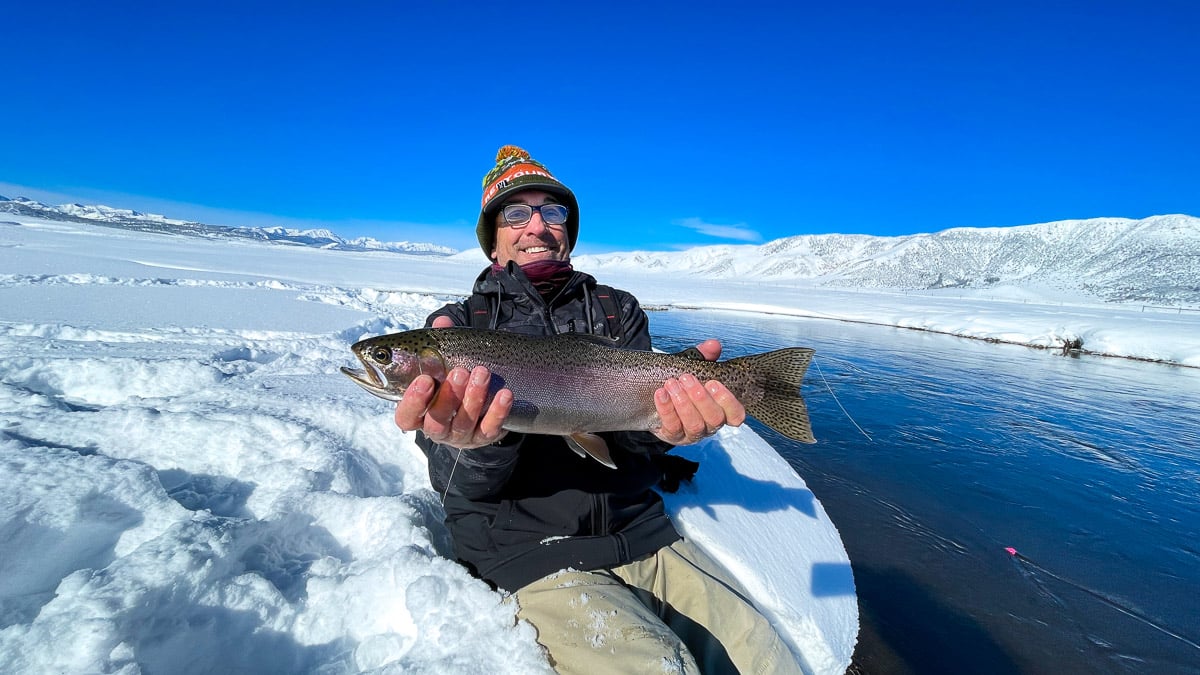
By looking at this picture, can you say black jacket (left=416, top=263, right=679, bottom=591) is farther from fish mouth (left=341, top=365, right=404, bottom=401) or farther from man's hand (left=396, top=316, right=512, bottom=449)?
fish mouth (left=341, top=365, right=404, bottom=401)

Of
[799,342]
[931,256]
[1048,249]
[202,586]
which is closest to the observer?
[202,586]

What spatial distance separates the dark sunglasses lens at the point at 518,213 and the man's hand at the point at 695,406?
5.62 ft

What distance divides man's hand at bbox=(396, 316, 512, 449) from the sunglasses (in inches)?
60.9

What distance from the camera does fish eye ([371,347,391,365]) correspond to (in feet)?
8.41

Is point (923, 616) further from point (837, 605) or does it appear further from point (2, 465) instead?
point (2, 465)

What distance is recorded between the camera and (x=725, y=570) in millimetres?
3223

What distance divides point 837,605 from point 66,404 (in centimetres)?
626

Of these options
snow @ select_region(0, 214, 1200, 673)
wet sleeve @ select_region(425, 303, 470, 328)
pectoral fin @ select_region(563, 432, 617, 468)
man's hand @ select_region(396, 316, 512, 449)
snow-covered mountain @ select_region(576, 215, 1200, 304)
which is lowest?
snow @ select_region(0, 214, 1200, 673)

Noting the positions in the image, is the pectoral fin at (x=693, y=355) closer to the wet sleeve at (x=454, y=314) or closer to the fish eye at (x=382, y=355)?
the wet sleeve at (x=454, y=314)

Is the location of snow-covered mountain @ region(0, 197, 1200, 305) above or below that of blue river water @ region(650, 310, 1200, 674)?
above

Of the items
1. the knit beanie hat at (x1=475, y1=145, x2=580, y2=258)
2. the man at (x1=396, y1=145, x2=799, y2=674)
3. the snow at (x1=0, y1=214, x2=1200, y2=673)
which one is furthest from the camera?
the knit beanie hat at (x1=475, y1=145, x2=580, y2=258)

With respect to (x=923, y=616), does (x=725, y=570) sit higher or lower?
higher

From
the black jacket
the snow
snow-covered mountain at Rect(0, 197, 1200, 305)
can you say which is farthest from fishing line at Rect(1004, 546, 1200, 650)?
snow-covered mountain at Rect(0, 197, 1200, 305)

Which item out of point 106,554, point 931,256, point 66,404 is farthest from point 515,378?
point 931,256
